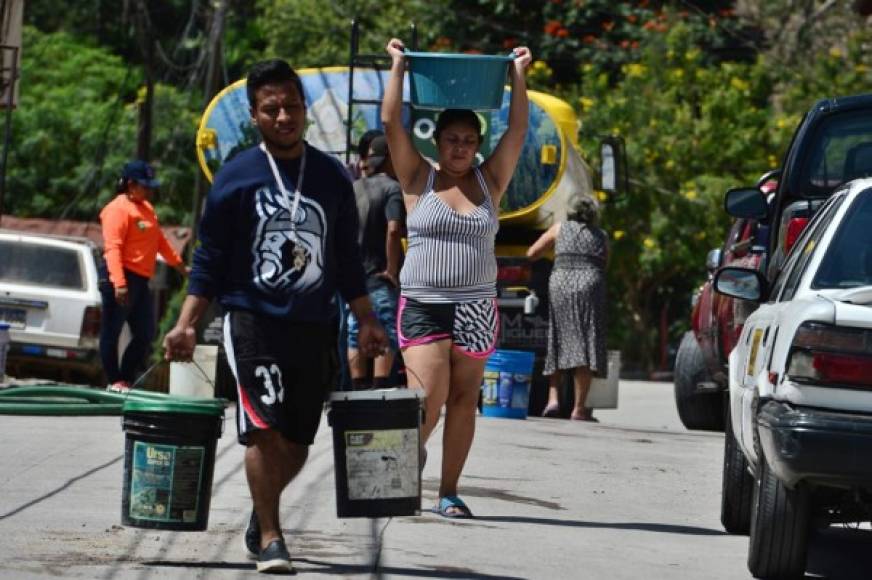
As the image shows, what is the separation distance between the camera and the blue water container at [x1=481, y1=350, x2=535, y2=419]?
48.5 ft

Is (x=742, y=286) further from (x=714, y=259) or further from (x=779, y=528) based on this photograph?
(x=714, y=259)

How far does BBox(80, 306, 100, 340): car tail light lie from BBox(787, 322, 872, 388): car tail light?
1364 centimetres

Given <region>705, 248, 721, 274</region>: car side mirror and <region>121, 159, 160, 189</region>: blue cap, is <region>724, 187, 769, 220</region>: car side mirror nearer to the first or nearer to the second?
<region>705, 248, 721, 274</region>: car side mirror

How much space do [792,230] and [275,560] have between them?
397 centimetres

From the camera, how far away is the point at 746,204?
10578 mm

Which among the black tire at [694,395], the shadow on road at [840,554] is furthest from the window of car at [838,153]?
the black tire at [694,395]

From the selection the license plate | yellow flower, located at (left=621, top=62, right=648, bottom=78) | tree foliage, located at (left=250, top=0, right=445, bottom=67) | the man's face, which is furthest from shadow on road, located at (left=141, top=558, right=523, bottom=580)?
tree foliage, located at (left=250, top=0, right=445, bottom=67)

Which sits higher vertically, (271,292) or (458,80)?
(458,80)

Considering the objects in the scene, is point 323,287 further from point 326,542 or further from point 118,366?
point 118,366

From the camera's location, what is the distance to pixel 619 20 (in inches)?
1406

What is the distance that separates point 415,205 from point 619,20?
2755 centimetres

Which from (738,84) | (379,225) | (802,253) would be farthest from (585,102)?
(802,253)

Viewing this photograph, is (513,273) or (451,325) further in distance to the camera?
(513,273)

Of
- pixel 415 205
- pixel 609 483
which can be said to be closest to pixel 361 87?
pixel 609 483
